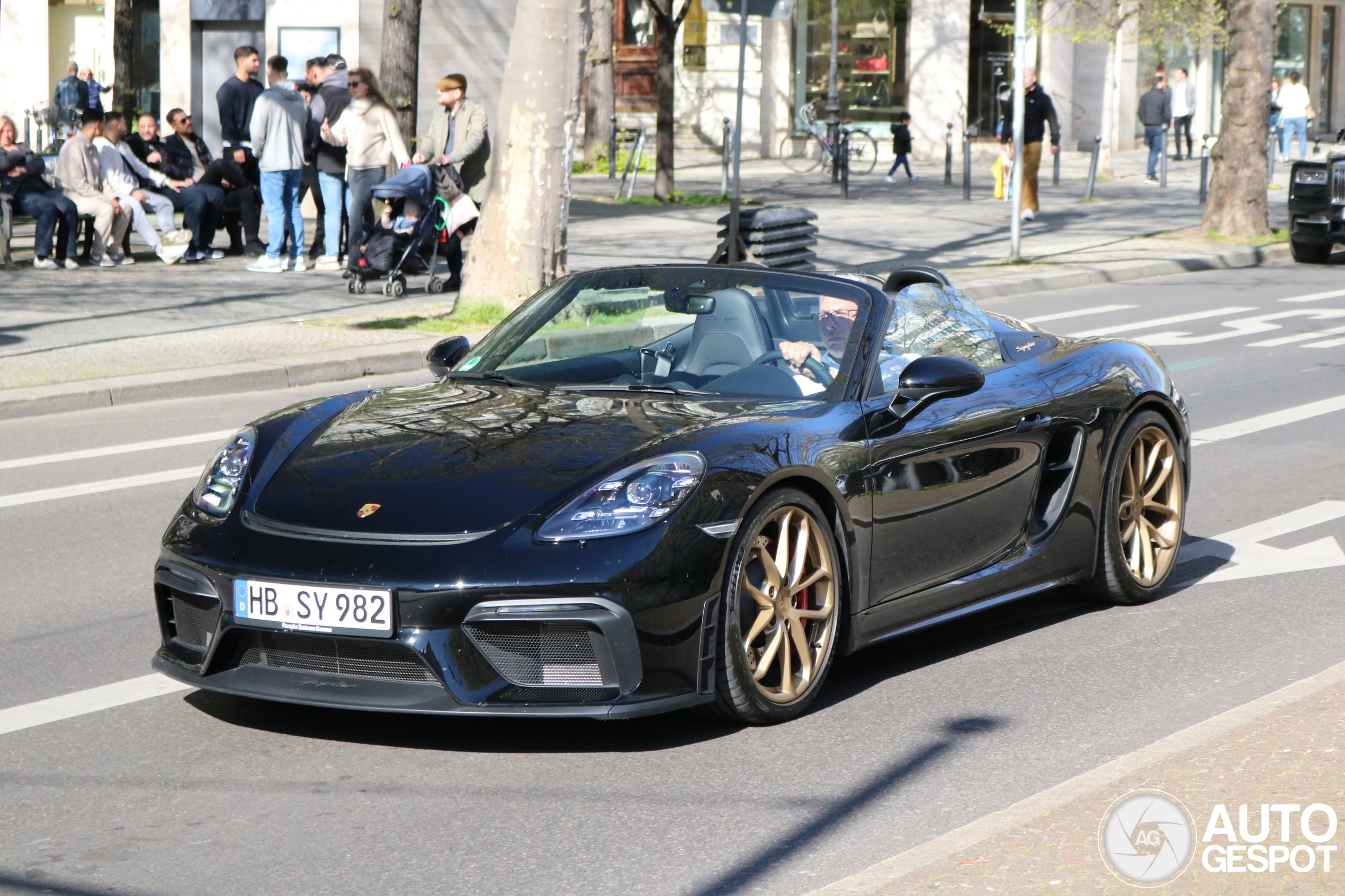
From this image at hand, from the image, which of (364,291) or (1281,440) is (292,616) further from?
(364,291)

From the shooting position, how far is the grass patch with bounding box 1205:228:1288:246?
22984mm

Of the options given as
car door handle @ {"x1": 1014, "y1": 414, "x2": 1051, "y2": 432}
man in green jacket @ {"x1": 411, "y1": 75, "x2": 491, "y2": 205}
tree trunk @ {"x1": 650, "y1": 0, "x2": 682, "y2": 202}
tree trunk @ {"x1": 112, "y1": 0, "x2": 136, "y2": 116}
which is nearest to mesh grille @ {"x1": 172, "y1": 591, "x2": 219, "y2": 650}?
car door handle @ {"x1": 1014, "y1": 414, "x2": 1051, "y2": 432}

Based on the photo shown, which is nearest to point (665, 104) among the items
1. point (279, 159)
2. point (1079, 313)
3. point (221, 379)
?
point (279, 159)

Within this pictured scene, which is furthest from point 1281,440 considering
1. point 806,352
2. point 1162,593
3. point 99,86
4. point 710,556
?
point 99,86

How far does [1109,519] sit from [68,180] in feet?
44.2

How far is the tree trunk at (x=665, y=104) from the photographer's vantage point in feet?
85.7

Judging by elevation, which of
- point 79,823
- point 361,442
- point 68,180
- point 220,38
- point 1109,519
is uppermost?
point 220,38

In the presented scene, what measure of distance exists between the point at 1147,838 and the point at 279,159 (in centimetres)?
1444

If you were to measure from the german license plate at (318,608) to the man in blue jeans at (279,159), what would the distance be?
509 inches

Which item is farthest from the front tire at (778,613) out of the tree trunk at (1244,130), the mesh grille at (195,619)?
the tree trunk at (1244,130)

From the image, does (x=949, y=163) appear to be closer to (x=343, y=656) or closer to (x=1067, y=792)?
(x=343, y=656)

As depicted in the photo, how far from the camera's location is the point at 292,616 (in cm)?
470

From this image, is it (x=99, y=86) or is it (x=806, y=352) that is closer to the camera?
(x=806, y=352)

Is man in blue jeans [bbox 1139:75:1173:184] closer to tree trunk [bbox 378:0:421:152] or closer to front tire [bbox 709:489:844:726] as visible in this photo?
tree trunk [bbox 378:0:421:152]
